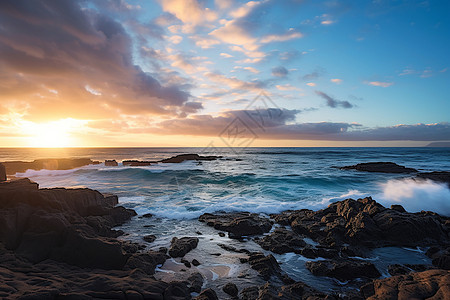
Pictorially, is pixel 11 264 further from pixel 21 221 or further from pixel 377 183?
pixel 377 183

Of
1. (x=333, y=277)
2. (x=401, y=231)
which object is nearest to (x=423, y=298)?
(x=333, y=277)

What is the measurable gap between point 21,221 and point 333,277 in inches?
352

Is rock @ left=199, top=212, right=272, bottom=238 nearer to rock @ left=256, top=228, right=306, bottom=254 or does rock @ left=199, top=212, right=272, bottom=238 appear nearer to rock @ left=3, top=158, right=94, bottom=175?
rock @ left=256, top=228, right=306, bottom=254

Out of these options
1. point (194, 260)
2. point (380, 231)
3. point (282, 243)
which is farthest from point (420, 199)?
point (194, 260)

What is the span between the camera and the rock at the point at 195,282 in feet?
17.9

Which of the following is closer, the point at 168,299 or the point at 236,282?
the point at 168,299

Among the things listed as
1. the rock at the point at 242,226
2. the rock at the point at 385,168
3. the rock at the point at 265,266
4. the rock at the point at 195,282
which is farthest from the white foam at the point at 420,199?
the rock at the point at 195,282

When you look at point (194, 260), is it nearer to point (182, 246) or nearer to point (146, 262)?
point (182, 246)

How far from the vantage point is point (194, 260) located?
23.2 ft

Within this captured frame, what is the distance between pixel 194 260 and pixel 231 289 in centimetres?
198

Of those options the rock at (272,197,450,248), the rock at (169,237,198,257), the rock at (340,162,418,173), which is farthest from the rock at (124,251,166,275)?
the rock at (340,162,418,173)

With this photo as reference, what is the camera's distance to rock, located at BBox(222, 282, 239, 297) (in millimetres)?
5371

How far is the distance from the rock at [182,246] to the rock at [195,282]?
1516 mm

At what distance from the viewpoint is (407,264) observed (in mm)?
7102
